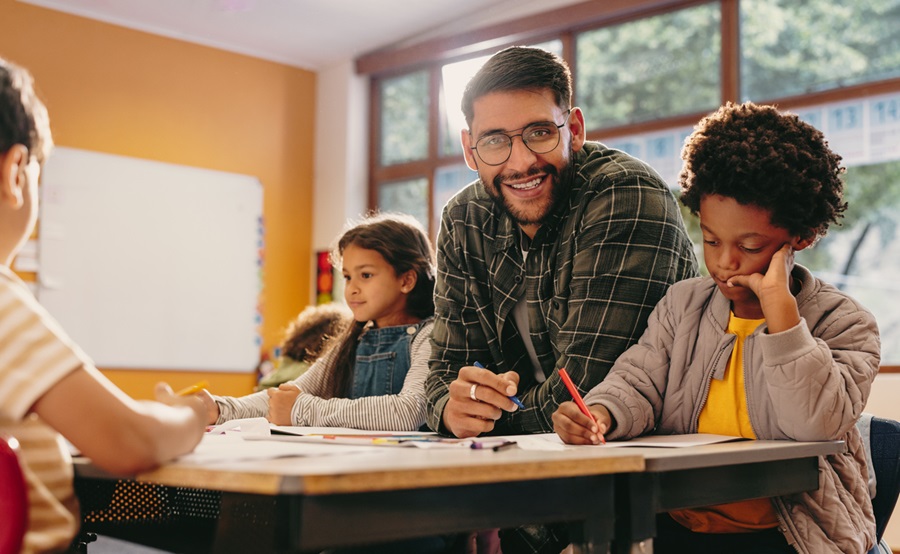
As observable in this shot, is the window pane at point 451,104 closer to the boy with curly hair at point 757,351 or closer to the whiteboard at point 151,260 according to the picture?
the whiteboard at point 151,260

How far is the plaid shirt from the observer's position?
1625mm

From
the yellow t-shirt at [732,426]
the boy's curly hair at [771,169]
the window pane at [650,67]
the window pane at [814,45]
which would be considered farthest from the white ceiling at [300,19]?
the yellow t-shirt at [732,426]

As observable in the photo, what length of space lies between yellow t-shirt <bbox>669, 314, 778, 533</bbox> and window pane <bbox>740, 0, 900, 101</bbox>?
3250mm

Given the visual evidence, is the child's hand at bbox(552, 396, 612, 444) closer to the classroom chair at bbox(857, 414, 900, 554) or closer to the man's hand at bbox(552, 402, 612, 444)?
the man's hand at bbox(552, 402, 612, 444)

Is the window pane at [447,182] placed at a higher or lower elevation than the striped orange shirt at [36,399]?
higher

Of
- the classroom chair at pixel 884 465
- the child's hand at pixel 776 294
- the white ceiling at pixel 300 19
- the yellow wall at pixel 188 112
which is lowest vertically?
the classroom chair at pixel 884 465

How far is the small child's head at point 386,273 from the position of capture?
94.0 inches

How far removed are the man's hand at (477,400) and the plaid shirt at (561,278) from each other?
0.45 feet

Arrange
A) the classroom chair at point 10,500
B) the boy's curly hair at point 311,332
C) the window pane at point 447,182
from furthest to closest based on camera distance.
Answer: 1. the window pane at point 447,182
2. the boy's curly hair at point 311,332
3. the classroom chair at point 10,500

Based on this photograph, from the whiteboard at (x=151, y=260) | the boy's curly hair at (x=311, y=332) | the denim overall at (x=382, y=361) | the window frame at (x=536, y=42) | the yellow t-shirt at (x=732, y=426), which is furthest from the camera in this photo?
the whiteboard at (x=151, y=260)

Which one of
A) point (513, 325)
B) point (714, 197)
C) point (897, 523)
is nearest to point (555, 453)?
point (714, 197)

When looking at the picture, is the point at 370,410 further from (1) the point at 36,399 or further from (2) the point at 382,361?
(1) the point at 36,399

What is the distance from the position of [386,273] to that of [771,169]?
1.17m

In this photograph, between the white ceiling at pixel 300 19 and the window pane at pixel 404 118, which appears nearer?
the white ceiling at pixel 300 19
